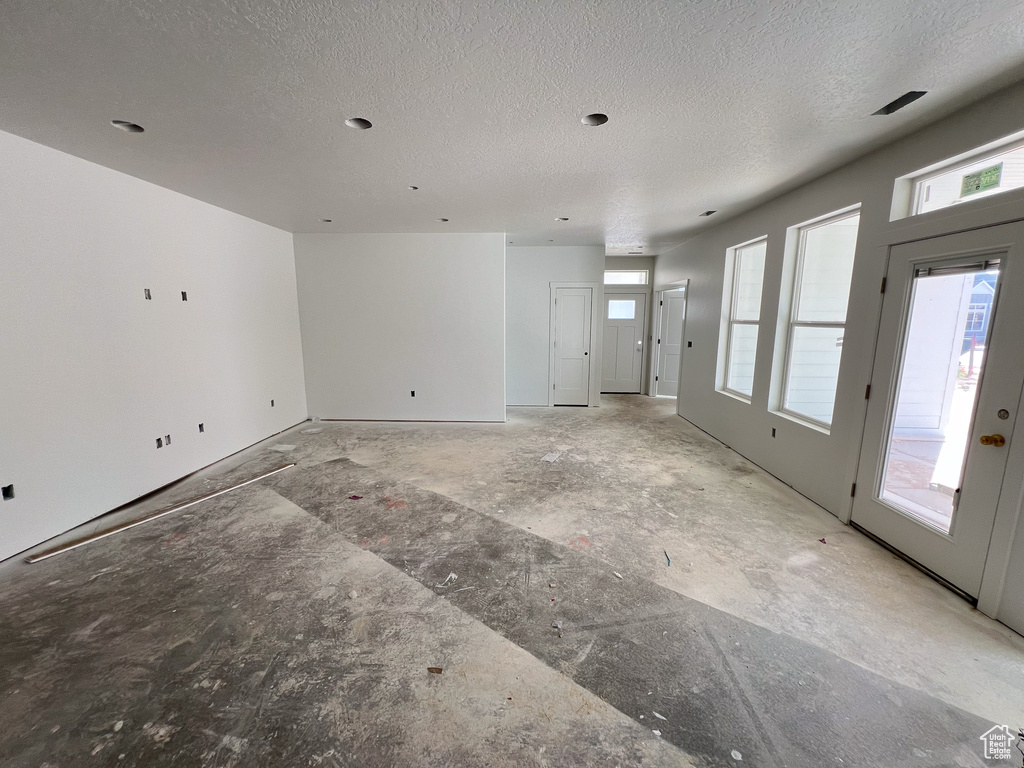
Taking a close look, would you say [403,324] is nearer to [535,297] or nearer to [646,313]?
[535,297]

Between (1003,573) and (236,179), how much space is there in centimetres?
556

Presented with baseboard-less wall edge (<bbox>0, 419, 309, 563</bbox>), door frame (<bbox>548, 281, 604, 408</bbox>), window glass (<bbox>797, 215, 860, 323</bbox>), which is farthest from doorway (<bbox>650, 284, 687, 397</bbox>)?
baseboard-less wall edge (<bbox>0, 419, 309, 563</bbox>)

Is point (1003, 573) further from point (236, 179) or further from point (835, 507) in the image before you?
point (236, 179)

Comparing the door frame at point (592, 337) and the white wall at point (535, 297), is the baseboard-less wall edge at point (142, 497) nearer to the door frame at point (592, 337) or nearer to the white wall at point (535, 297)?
the white wall at point (535, 297)

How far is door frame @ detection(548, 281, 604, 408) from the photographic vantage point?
650cm

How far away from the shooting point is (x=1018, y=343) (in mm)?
1885

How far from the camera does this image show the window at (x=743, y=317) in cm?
435

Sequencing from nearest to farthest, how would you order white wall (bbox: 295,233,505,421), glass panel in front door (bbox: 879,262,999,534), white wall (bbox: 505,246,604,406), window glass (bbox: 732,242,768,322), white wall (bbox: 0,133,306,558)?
glass panel in front door (bbox: 879,262,999,534) < white wall (bbox: 0,133,306,558) < window glass (bbox: 732,242,768,322) < white wall (bbox: 295,233,505,421) < white wall (bbox: 505,246,604,406)

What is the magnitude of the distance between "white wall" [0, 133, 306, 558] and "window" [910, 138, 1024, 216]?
5647mm

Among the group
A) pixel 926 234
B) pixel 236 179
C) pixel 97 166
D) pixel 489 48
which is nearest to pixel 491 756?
pixel 489 48

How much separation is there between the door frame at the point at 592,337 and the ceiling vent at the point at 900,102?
171 inches

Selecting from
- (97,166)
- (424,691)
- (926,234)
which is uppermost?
(97,166)

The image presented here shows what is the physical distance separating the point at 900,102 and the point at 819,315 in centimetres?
168

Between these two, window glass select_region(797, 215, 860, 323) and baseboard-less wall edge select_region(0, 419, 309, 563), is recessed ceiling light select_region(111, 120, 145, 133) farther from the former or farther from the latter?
window glass select_region(797, 215, 860, 323)
